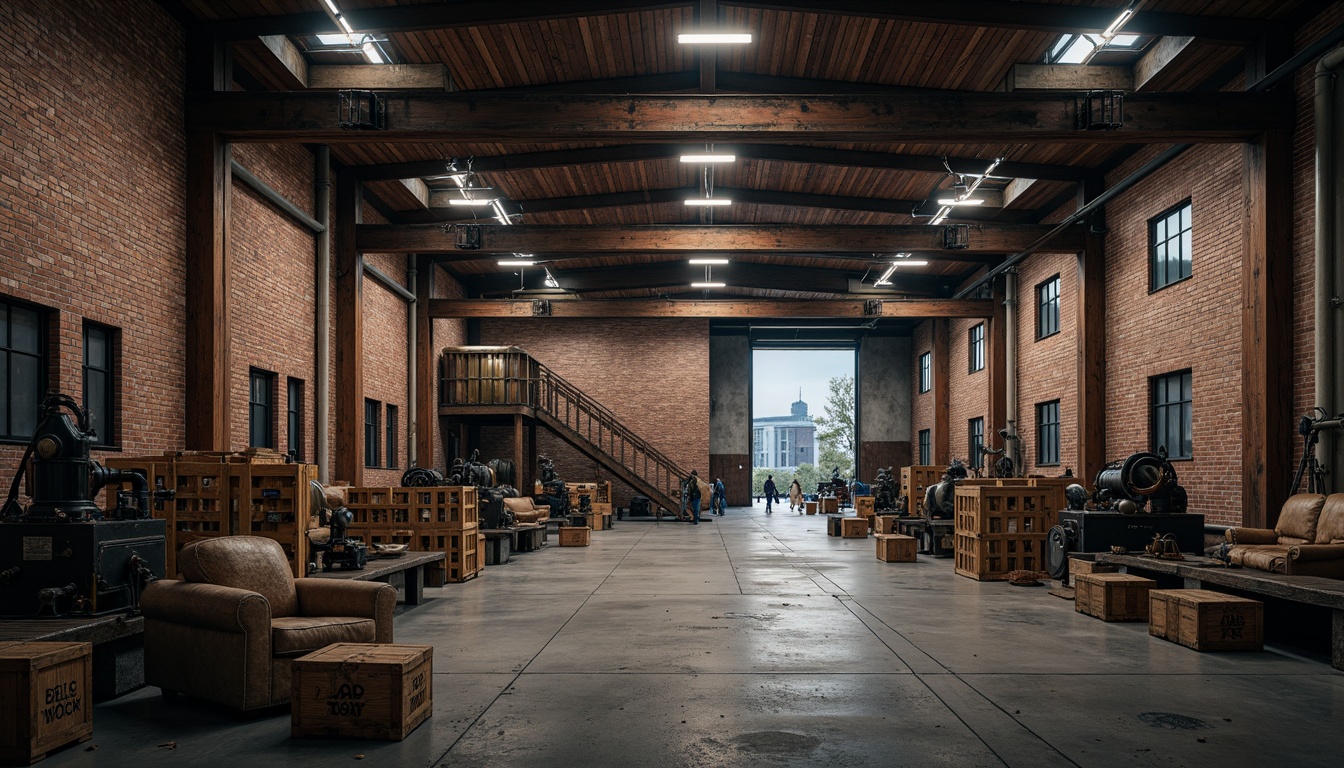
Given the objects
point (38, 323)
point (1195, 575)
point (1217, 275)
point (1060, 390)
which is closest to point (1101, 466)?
point (1060, 390)

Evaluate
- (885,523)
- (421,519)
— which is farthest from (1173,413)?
(421,519)

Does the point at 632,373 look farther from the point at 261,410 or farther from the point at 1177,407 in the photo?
the point at 1177,407

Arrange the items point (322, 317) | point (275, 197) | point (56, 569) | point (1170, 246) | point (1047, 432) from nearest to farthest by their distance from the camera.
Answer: point (56, 569), point (275, 197), point (1170, 246), point (322, 317), point (1047, 432)

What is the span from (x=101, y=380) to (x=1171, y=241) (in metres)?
14.3

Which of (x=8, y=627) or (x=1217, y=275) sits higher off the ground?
(x=1217, y=275)

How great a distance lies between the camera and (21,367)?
8461 mm

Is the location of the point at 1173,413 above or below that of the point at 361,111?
below

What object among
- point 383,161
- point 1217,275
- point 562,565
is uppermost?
point 383,161

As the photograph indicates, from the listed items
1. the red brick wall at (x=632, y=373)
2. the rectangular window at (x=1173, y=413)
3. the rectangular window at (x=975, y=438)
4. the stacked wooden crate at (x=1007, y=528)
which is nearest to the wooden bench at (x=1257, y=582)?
the stacked wooden crate at (x=1007, y=528)

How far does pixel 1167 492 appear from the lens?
10266mm

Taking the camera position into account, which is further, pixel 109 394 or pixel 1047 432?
pixel 1047 432

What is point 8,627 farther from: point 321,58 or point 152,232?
point 321,58

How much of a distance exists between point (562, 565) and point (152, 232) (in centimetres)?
652

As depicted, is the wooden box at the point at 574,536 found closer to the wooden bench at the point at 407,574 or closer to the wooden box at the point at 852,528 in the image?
the wooden box at the point at 852,528
